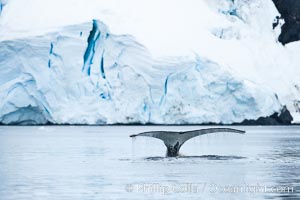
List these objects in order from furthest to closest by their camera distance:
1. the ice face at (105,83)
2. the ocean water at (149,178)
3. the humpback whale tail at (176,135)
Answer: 1. the ice face at (105,83)
2. the humpback whale tail at (176,135)
3. the ocean water at (149,178)

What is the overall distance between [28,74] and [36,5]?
6.95 metres

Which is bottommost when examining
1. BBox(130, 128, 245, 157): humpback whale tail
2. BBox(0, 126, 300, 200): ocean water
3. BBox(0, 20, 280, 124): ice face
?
BBox(0, 126, 300, 200): ocean water

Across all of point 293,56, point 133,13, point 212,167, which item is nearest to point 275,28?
point 293,56

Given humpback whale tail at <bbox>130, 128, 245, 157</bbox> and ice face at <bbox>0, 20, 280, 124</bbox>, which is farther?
ice face at <bbox>0, 20, 280, 124</bbox>

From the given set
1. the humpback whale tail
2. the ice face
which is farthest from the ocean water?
the ice face

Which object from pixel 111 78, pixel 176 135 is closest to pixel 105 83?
pixel 111 78

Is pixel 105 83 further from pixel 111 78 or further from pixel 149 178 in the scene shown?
pixel 149 178

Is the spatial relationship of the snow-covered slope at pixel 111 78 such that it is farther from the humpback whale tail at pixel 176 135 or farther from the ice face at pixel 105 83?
the humpback whale tail at pixel 176 135

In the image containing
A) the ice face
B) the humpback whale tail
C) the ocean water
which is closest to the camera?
the ocean water

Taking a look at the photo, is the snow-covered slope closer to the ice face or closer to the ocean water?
the ice face

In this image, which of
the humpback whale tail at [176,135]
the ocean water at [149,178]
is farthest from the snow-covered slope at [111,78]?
the humpback whale tail at [176,135]

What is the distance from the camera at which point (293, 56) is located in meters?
51.9

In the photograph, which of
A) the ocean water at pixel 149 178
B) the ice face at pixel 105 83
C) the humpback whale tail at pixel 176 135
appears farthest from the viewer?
the ice face at pixel 105 83

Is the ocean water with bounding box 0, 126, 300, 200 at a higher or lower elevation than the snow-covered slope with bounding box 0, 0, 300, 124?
lower
